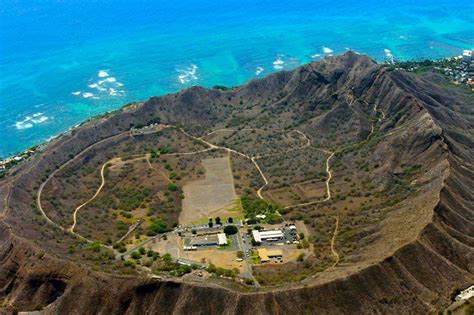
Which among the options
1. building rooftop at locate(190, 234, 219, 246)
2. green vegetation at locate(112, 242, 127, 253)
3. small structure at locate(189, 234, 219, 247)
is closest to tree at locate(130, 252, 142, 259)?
green vegetation at locate(112, 242, 127, 253)

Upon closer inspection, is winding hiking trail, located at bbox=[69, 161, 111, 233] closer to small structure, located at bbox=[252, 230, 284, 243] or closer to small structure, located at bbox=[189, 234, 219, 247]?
small structure, located at bbox=[189, 234, 219, 247]

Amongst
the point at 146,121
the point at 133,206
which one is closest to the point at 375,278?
the point at 133,206

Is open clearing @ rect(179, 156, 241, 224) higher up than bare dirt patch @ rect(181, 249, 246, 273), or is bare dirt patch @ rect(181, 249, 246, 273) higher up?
bare dirt patch @ rect(181, 249, 246, 273)

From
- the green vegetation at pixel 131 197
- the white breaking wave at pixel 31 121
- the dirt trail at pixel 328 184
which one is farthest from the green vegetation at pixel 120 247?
the white breaking wave at pixel 31 121

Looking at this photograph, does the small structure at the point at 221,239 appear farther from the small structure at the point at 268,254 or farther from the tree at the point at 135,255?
the tree at the point at 135,255

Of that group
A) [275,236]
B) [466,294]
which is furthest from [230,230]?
[466,294]
